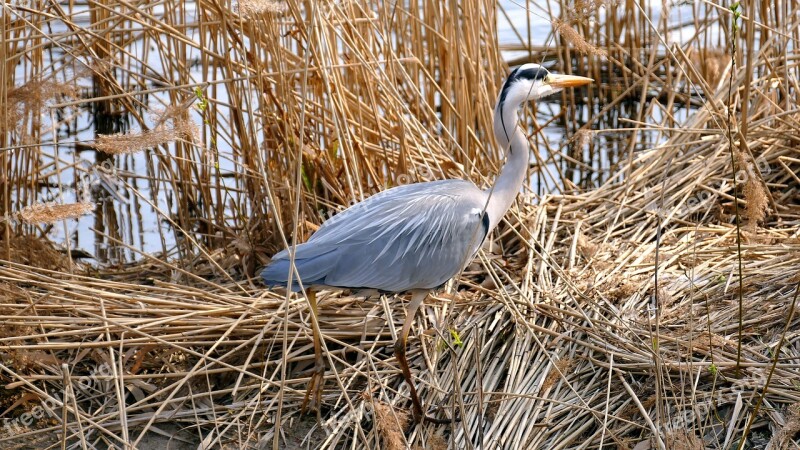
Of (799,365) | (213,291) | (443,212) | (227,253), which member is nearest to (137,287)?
(213,291)

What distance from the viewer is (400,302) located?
3.51 meters

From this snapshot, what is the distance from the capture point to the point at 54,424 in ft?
9.53

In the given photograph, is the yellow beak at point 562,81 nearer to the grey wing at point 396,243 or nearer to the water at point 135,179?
the grey wing at point 396,243

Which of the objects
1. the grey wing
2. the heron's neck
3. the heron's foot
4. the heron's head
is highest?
the heron's head

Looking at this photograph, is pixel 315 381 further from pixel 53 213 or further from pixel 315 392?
pixel 53 213

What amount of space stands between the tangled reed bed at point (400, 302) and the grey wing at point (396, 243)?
0.57 feet

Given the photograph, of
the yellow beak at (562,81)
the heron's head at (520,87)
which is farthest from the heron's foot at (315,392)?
the yellow beak at (562,81)

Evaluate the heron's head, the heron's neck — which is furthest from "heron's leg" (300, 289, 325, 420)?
the heron's head

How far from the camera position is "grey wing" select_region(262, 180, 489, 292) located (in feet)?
9.40

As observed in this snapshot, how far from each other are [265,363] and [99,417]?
0.54 m

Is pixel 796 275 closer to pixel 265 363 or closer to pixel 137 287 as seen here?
pixel 265 363

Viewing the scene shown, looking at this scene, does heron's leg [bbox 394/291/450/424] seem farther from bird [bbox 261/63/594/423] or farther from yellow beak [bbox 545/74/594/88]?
yellow beak [bbox 545/74/594/88]

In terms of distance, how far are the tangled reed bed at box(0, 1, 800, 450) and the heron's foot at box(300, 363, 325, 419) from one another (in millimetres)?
51

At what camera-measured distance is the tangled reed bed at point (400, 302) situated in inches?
104
